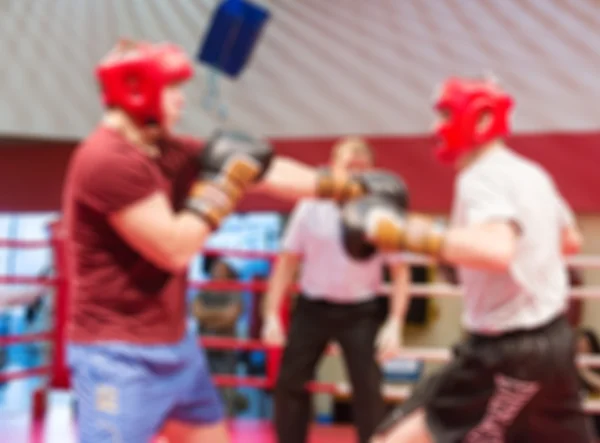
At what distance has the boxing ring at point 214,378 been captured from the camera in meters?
3.56

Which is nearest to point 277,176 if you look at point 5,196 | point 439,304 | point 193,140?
point 193,140

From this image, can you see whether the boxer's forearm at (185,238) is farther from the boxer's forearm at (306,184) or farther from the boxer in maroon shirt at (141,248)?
the boxer's forearm at (306,184)

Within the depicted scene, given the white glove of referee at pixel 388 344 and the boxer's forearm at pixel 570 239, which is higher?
the boxer's forearm at pixel 570 239

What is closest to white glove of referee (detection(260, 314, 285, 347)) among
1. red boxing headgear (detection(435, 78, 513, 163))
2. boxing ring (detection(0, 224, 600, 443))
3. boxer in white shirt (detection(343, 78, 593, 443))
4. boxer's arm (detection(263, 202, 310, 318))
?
boxer's arm (detection(263, 202, 310, 318))

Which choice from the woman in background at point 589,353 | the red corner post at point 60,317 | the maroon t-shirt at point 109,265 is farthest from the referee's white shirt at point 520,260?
the red corner post at point 60,317

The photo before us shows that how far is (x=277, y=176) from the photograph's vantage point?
6.51ft

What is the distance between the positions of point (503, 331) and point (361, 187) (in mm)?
499

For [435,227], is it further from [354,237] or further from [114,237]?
[114,237]

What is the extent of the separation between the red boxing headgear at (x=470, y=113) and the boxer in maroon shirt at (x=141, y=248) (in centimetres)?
55

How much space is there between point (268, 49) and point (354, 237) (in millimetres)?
3318

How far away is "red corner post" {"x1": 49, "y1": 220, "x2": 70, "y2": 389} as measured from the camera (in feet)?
13.3

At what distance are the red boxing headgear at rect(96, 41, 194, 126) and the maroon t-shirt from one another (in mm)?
80

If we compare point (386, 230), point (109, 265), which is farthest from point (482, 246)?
point (109, 265)

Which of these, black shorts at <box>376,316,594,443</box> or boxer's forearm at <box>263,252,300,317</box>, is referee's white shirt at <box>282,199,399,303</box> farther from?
black shorts at <box>376,316,594,443</box>
